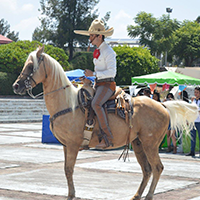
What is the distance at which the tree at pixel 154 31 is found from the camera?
177 ft

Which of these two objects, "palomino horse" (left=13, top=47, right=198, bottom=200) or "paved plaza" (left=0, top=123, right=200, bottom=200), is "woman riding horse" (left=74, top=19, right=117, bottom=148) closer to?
"palomino horse" (left=13, top=47, right=198, bottom=200)

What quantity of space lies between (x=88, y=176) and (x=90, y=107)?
2.58m

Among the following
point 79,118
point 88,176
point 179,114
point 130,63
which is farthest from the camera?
point 130,63

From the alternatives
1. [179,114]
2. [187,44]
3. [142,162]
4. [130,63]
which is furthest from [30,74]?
[187,44]

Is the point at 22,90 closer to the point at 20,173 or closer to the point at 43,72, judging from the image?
the point at 43,72

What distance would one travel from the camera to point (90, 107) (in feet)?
19.9

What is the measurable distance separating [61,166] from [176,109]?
12.2ft

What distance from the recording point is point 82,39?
184ft

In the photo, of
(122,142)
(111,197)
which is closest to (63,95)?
(122,142)

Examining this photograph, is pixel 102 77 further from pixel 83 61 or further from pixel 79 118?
pixel 83 61

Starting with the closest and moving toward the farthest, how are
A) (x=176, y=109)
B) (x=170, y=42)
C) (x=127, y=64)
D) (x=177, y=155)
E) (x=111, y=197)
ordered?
(x=111, y=197), (x=176, y=109), (x=177, y=155), (x=127, y=64), (x=170, y=42)

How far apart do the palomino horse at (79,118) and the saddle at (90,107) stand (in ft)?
0.25

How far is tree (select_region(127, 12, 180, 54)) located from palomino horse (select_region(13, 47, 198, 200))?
1889 inches

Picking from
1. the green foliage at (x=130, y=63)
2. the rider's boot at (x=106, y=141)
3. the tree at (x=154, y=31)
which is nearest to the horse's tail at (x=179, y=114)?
the rider's boot at (x=106, y=141)
